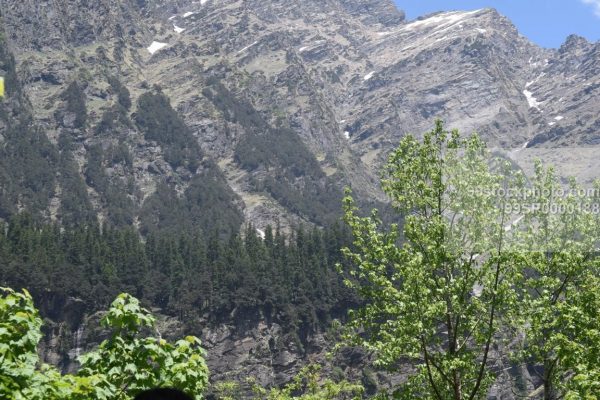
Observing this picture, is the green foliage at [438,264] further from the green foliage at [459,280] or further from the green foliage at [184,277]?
the green foliage at [184,277]

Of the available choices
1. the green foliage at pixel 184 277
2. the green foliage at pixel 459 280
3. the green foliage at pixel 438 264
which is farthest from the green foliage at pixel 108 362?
the green foliage at pixel 184 277

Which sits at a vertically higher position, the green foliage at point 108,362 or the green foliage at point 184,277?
the green foliage at point 108,362

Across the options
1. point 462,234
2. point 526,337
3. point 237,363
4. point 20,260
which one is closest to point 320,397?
point 526,337

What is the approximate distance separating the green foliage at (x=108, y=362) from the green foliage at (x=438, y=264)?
6497 millimetres

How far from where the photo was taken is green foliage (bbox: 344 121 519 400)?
1738 cm

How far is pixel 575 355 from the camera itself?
55.3 feet

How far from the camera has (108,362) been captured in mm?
12023

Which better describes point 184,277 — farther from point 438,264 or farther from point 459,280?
point 459,280

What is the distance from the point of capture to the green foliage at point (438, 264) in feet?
57.0

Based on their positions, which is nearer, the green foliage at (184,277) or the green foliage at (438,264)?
the green foliage at (438,264)

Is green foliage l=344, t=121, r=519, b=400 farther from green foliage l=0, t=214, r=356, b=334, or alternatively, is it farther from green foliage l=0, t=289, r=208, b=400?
green foliage l=0, t=214, r=356, b=334

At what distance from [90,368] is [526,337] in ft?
47.6

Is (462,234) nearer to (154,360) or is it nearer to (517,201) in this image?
(517,201)

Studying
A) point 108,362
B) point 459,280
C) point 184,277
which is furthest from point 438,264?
point 184,277
